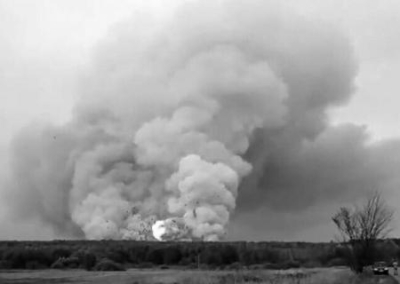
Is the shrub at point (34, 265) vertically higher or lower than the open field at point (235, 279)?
higher

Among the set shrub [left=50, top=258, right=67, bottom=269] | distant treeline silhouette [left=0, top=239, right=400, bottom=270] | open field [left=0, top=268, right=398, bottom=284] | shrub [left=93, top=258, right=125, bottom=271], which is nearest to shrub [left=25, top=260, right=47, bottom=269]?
distant treeline silhouette [left=0, top=239, right=400, bottom=270]

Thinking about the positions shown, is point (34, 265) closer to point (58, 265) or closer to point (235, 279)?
point (58, 265)

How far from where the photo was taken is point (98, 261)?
90.0 meters

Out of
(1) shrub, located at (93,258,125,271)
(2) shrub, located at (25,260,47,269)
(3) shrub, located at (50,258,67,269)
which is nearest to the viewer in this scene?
(1) shrub, located at (93,258,125,271)

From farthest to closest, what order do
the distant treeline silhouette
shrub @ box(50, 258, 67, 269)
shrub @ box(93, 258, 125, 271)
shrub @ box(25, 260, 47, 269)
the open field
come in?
1. the distant treeline silhouette
2. shrub @ box(25, 260, 47, 269)
3. shrub @ box(50, 258, 67, 269)
4. shrub @ box(93, 258, 125, 271)
5. the open field

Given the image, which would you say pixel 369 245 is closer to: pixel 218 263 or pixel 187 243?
pixel 218 263

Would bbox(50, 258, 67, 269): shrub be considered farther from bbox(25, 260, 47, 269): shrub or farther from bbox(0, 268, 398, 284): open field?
bbox(0, 268, 398, 284): open field

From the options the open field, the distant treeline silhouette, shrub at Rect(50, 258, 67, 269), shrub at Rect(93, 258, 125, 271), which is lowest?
the open field

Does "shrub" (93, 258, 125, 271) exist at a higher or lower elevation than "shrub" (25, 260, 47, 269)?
lower

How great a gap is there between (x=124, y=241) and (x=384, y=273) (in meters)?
72.4

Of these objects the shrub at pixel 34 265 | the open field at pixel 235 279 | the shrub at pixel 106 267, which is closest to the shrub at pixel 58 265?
the shrub at pixel 34 265

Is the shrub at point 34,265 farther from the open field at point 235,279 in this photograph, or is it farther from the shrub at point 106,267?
the open field at point 235,279

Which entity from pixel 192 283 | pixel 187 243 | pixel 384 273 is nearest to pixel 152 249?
pixel 187 243

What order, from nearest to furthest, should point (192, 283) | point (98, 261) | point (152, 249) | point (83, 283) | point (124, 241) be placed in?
point (192, 283) < point (83, 283) < point (98, 261) < point (152, 249) < point (124, 241)
